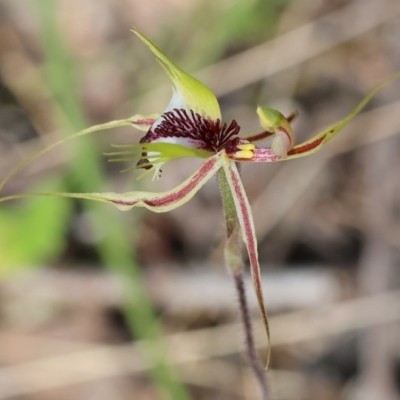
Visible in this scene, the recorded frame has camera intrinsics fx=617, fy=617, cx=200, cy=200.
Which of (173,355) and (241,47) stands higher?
(241,47)

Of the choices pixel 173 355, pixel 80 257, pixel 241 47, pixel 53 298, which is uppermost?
pixel 241 47

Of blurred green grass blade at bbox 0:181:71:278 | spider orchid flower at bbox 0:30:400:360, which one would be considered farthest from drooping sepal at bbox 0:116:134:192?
blurred green grass blade at bbox 0:181:71:278

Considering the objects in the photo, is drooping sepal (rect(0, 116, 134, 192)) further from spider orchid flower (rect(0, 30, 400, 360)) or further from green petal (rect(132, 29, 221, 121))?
green petal (rect(132, 29, 221, 121))

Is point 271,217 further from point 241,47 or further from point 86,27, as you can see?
point 86,27

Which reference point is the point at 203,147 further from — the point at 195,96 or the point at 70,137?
the point at 70,137

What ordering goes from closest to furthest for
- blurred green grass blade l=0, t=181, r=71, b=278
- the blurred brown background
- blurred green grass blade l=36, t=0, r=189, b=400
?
blurred green grass blade l=36, t=0, r=189, b=400
the blurred brown background
blurred green grass blade l=0, t=181, r=71, b=278

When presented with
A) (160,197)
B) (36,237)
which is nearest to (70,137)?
(160,197)

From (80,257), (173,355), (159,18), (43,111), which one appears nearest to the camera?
(173,355)

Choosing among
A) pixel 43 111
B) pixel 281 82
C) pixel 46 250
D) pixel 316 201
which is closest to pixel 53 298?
pixel 46 250
